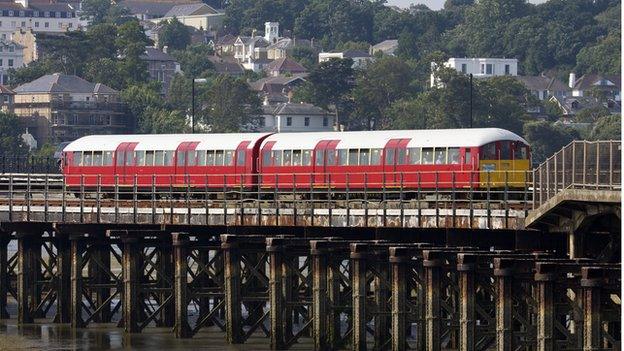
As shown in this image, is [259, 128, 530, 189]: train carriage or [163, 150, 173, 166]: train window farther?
[163, 150, 173, 166]: train window

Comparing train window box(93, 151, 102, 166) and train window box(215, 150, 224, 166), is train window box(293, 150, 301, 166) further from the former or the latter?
train window box(93, 151, 102, 166)

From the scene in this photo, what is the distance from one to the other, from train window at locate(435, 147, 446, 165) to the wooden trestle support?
6.24m

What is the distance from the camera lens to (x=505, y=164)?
69.9 metres

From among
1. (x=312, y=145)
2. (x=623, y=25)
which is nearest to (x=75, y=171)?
(x=312, y=145)

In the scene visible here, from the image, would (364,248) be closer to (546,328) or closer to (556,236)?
(556,236)

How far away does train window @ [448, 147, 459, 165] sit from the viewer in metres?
68.5

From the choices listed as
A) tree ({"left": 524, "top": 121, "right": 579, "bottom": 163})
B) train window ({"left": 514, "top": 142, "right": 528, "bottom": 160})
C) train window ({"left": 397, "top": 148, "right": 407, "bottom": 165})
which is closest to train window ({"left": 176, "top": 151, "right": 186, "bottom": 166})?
train window ({"left": 397, "top": 148, "right": 407, "bottom": 165})

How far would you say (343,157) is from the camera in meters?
71.8

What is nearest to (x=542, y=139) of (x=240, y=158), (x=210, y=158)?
(x=210, y=158)

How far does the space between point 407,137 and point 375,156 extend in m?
1.18

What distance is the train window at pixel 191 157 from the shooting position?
256ft

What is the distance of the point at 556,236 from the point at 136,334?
48.2 feet

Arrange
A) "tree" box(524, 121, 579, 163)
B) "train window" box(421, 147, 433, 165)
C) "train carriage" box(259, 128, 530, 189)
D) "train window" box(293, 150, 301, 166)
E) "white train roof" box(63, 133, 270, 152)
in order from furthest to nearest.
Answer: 1. "tree" box(524, 121, 579, 163)
2. "white train roof" box(63, 133, 270, 152)
3. "train window" box(293, 150, 301, 166)
4. "train window" box(421, 147, 433, 165)
5. "train carriage" box(259, 128, 530, 189)

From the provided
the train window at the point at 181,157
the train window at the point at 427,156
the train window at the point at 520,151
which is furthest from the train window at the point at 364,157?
the train window at the point at 181,157
